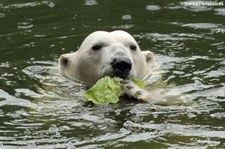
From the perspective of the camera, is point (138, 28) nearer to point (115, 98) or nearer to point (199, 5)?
point (199, 5)

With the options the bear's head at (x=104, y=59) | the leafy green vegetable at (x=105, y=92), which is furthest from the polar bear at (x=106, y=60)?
the leafy green vegetable at (x=105, y=92)

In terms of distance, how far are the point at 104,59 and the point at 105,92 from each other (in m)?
0.73

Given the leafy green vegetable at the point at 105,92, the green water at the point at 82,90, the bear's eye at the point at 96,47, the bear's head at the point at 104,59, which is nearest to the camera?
the green water at the point at 82,90

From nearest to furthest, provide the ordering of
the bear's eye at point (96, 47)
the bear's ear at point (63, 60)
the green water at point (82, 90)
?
the green water at point (82, 90)
the bear's eye at point (96, 47)
the bear's ear at point (63, 60)

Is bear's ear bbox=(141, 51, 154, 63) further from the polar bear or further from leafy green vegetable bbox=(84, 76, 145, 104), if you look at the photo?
leafy green vegetable bbox=(84, 76, 145, 104)

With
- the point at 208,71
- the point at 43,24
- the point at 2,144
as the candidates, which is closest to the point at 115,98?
the point at 2,144

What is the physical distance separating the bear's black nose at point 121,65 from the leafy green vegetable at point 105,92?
115 mm

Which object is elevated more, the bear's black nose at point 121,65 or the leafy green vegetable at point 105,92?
the bear's black nose at point 121,65

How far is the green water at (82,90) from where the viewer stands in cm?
610

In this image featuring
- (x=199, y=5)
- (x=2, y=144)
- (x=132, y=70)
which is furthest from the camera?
(x=199, y=5)

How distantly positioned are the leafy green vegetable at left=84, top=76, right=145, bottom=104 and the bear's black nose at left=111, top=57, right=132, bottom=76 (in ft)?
0.38

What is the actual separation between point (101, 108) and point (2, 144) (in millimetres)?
1401

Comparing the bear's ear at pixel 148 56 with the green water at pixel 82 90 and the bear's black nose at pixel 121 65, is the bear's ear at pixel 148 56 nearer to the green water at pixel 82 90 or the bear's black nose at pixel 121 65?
the green water at pixel 82 90

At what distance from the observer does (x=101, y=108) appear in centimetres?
700
